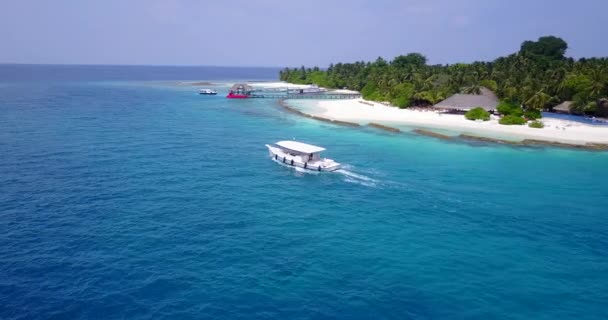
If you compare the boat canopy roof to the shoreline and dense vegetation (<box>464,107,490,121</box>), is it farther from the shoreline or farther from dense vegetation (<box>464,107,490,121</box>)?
dense vegetation (<box>464,107,490,121</box>)

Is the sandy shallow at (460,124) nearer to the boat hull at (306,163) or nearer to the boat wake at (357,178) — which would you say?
the boat wake at (357,178)

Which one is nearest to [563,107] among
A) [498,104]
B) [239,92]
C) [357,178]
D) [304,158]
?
[498,104]

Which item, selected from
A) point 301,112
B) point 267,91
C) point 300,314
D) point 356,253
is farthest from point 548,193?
point 267,91

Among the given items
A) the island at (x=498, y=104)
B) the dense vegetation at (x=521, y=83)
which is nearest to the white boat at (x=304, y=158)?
the island at (x=498, y=104)

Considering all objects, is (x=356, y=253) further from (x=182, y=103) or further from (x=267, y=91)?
(x=267, y=91)

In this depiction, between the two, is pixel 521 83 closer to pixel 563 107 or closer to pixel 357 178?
pixel 563 107

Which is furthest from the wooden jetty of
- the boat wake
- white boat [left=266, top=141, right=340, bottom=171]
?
the boat wake
